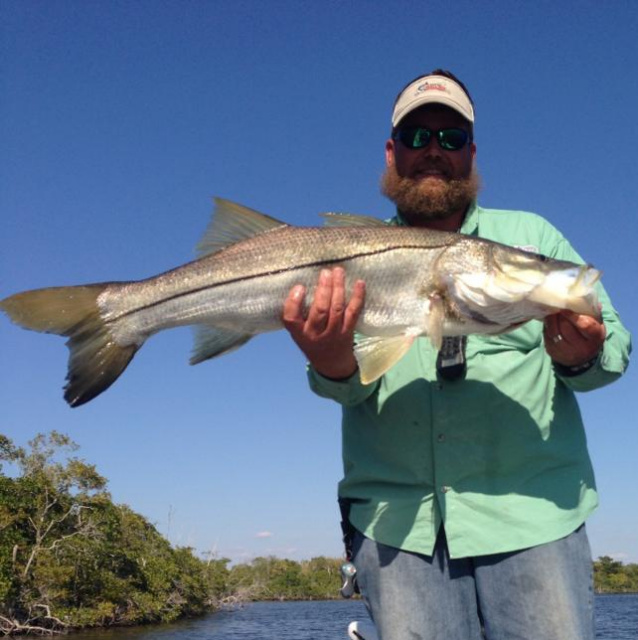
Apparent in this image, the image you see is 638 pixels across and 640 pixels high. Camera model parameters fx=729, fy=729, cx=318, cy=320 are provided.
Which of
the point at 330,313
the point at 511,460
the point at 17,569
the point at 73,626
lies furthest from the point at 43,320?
the point at 73,626

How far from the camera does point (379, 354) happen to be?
3.34m

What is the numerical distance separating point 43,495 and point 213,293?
1754 inches

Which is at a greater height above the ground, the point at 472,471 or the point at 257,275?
the point at 257,275

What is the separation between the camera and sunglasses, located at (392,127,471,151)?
422cm

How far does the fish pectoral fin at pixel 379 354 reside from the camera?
3.29 meters

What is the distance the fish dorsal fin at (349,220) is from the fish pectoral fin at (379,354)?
2.02 ft

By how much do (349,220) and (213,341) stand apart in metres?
0.93

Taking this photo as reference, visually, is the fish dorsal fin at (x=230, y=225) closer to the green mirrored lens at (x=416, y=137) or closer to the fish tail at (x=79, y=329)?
the fish tail at (x=79, y=329)

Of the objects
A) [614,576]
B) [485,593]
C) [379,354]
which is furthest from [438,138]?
[614,576]

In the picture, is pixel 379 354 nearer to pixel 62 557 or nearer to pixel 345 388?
pixel 345 388

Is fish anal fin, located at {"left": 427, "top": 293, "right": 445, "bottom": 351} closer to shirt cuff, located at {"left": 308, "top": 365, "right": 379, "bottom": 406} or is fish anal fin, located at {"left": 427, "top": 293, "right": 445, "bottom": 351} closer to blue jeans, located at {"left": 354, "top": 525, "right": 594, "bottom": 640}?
shirt cuff, located at {"left": 308, "top": 365, "right": 379, "bottom": 406}

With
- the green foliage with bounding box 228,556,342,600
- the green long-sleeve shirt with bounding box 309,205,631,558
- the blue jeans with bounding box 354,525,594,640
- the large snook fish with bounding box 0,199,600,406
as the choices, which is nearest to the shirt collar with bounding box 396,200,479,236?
the green long-sleeve shirt with bounding box 309,205,631,558

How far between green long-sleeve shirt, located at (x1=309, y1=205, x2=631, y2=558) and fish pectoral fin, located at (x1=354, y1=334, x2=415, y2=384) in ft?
0.97

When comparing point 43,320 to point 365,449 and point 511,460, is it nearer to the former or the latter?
point 365,449
